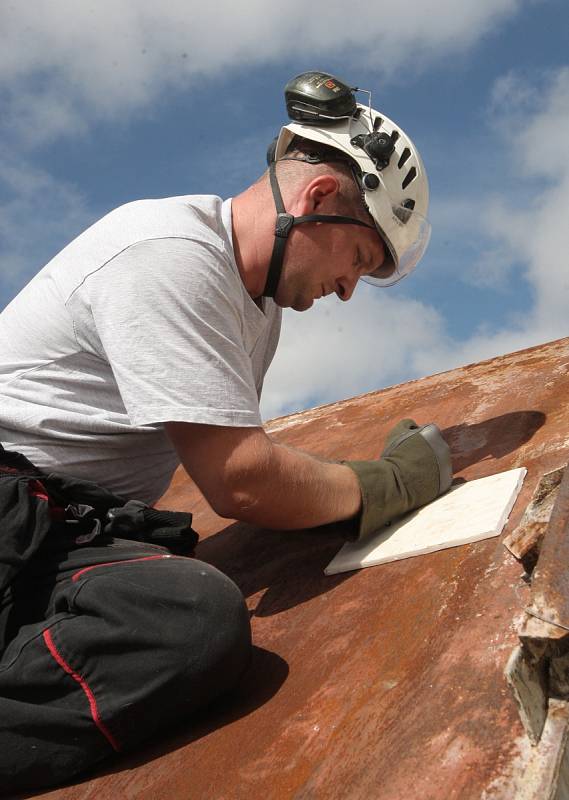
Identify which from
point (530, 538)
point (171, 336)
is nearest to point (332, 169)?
point (171, 336)

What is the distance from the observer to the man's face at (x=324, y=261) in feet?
7.32

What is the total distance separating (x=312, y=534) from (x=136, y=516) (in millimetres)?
604

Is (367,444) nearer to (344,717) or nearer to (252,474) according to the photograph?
(252,474)

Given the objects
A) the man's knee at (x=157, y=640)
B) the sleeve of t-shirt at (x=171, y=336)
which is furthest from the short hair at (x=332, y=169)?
the man's knee at (x=157, y=640)

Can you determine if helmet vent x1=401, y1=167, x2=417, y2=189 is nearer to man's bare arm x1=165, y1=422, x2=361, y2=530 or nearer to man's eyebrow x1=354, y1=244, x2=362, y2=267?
man's eyebrow x1=354, y1=244, x2=362, y2=267

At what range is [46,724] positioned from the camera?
153cm

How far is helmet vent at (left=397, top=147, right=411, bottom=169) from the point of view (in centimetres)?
237

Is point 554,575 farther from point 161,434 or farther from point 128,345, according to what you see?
point 161,434

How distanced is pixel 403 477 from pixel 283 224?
794 mm

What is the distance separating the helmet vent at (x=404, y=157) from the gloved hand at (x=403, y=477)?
2.67 ft

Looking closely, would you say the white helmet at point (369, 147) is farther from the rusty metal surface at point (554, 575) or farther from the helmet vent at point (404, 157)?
the rusty metal surface at point (554, 575)

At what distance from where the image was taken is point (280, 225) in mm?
2182

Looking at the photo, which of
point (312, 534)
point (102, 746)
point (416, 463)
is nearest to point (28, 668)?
point (102, 746)

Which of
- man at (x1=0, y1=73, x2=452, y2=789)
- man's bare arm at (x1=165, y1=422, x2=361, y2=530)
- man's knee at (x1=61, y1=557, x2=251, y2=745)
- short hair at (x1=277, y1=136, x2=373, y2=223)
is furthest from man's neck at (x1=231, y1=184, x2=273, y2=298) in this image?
man's knee at (x1=61, y1=557, x2=251, y2=745)
